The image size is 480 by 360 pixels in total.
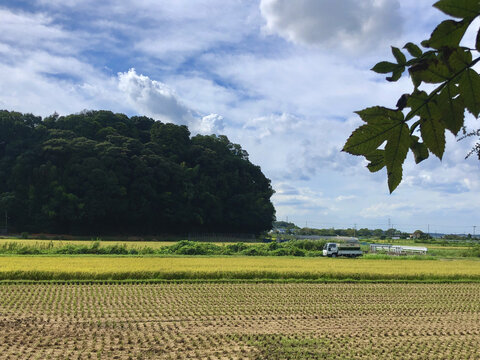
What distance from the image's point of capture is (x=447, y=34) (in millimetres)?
731

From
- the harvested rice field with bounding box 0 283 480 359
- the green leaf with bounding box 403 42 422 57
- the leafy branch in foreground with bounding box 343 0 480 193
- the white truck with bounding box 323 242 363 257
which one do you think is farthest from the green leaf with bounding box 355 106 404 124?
the white truck with bounding box 323 242 363 257

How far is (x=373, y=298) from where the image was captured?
51.3 feet

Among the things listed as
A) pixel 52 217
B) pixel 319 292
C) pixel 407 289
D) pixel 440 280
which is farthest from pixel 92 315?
pixel 52 217

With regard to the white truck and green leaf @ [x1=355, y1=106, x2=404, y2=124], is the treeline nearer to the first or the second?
the white truck

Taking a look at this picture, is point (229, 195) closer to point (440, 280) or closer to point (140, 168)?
point (140, 168)

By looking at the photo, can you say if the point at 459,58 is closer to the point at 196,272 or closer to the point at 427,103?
the point at 427,103

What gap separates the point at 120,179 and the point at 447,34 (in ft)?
155

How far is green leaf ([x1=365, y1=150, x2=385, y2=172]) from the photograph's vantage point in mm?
819

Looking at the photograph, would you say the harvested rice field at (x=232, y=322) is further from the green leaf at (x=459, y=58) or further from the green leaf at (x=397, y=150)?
the green leaf at (x=459, y=58)

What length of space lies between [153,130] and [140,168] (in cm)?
1047

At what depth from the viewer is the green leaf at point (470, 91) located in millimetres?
746

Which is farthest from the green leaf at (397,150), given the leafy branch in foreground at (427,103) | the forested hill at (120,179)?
the forested hill at (120,179)

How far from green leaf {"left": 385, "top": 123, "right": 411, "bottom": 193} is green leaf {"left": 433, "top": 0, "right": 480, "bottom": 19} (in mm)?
197

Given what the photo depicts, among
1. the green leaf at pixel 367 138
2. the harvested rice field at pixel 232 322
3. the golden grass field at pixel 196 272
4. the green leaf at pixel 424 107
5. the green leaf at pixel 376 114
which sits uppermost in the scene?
the green leaf at pixel 424 107
